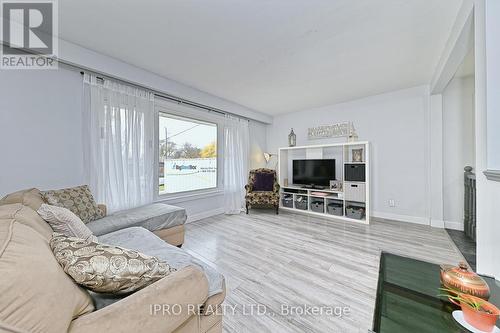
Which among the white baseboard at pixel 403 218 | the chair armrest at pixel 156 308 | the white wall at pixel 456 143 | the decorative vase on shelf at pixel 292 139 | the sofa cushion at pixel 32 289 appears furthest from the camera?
the decorative vase on shelf at pixel 292 139

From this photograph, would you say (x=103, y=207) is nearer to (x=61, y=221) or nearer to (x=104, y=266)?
(x=61, y=221)

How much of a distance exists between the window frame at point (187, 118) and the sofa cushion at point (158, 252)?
61.7 inches

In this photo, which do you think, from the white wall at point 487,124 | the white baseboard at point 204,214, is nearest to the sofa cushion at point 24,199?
the white baseboard at point 204,214

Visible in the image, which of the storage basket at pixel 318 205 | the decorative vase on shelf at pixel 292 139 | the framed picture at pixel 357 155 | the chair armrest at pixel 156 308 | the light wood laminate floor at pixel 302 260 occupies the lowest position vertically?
the light wood laminate floor at pixel 302 260

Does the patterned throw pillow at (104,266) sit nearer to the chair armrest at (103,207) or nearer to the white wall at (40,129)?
the chair armrest at (103,207)

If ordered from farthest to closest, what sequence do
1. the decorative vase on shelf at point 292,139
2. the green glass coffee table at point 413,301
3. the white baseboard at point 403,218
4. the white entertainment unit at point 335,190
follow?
the decorative vase on shelf at point 292,139
the white entertainment unit at point 335,190
the white baseboard at point 403,218
the green glass coffee table at point 413,301

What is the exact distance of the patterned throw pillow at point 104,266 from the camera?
764 millimetres

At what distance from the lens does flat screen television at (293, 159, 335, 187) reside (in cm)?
408

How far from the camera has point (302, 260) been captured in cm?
222

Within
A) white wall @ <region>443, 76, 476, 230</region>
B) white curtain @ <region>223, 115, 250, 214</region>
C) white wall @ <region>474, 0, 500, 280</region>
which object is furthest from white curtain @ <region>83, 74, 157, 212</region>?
white wall @ <region>443, 76, 476, 230</region>

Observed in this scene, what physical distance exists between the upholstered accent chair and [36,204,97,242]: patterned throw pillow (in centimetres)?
317

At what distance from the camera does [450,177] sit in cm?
323

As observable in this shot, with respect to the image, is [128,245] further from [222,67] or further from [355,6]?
[355,6]

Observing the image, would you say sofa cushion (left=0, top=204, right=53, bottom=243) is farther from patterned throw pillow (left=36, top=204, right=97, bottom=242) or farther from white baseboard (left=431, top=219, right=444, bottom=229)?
white baseboard (left=431, top=219, right=444, bottom=229)
